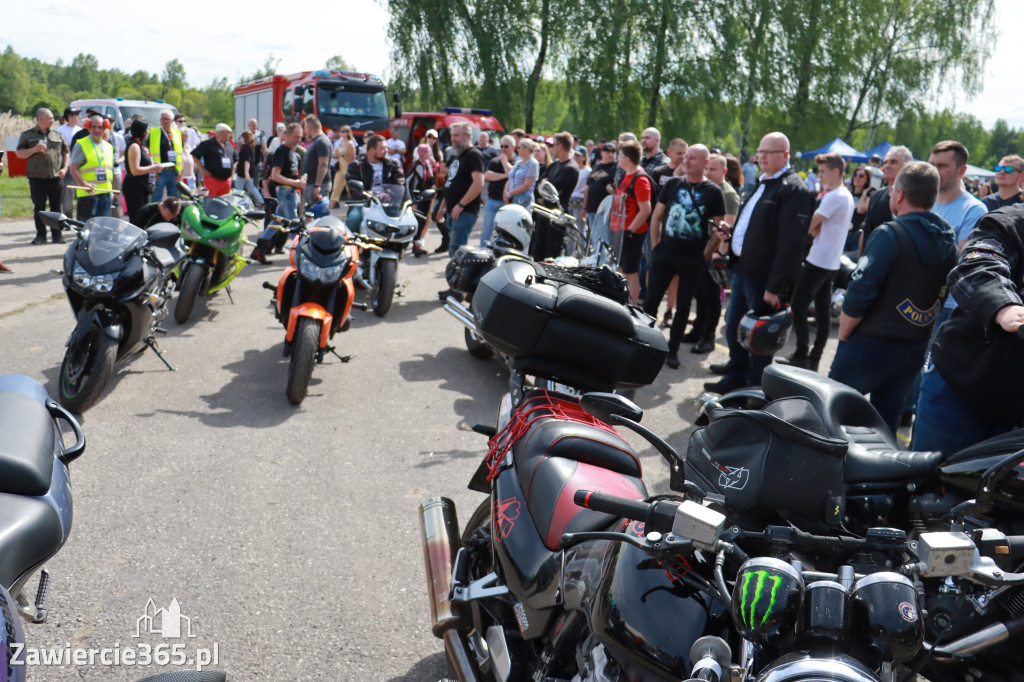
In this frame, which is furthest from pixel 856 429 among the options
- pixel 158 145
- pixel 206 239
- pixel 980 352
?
pixel 158 145

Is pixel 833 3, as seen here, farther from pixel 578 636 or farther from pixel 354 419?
pixel 578 636

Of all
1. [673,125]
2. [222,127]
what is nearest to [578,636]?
[222,127]

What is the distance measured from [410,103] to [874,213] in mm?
26024

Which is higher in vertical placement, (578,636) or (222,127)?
(222,127)

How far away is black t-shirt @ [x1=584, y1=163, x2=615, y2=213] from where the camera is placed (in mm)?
8867

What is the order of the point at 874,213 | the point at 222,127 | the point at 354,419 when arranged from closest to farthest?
the point at 354,419, the point at 874,213, the point at 222,127

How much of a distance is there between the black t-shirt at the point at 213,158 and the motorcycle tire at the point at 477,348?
514 centimetres

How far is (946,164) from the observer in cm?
532

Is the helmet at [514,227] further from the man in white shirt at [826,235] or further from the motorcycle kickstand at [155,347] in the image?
the motorcycle kickstand at [155,347]

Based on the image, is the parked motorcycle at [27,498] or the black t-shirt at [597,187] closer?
the parked motorcycle at [27,498]

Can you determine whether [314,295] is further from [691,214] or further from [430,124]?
[430,124]

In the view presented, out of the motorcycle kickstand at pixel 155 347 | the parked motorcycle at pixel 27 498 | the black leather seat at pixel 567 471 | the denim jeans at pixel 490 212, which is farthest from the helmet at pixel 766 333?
the denim jeans at pixel 490 212

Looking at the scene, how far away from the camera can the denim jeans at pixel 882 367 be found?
445 centimetres

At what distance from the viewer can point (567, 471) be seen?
2295 millimetres
